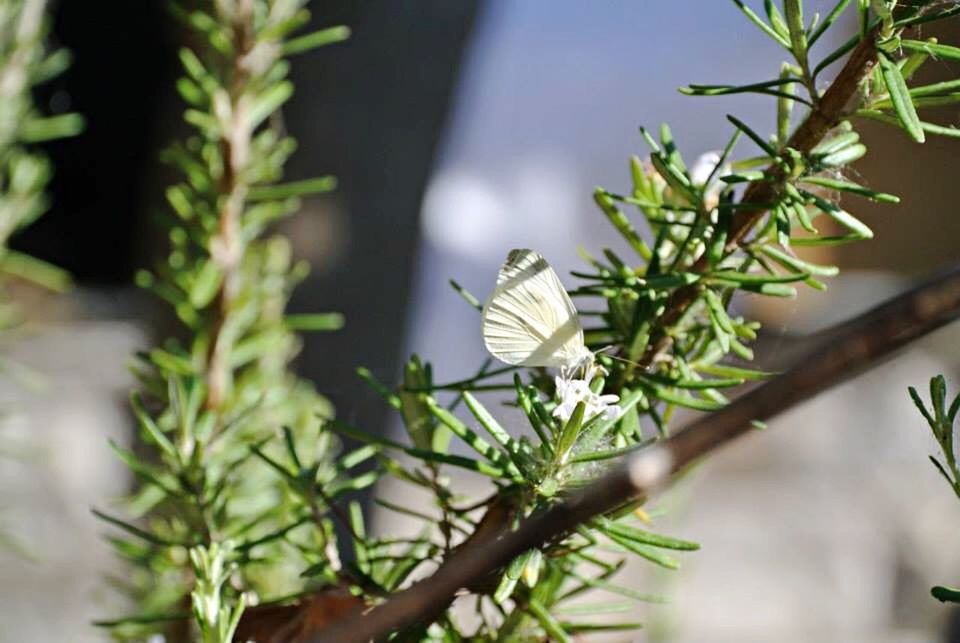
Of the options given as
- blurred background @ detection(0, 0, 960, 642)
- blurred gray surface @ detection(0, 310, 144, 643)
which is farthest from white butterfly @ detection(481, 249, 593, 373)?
blurred gray surface @ detection(0, 310, 144, 643)

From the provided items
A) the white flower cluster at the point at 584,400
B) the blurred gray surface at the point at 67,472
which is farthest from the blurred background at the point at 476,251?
the white flower cluster at the point at 584,400

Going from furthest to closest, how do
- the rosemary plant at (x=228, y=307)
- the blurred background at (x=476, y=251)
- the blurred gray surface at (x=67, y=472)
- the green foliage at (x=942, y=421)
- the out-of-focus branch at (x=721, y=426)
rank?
the blurred gray surface at (x=67, y=472), the blurred background at (x=476, y=251), the rosemary plant at (x=228, y=307), the green foliage at (x=942, y=421), the out-of-focus branch at (x=721, y=426)

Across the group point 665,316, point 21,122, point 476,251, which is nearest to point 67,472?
point 476,251

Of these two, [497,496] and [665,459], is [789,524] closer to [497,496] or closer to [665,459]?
[497,496]

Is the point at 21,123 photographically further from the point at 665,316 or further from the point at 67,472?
the point at 67,472

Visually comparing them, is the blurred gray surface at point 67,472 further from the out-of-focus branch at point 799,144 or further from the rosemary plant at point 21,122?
the out-of-focus branch at point 799,144

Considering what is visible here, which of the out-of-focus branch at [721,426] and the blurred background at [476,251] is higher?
the blurred background at [476,251]
